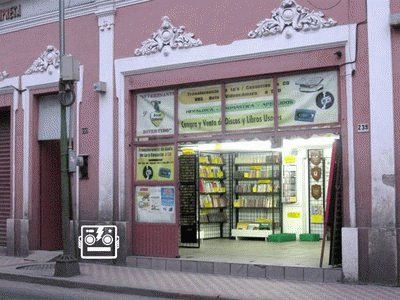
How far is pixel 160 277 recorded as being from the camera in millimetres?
12820

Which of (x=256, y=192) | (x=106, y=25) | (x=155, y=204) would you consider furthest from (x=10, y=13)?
(x=256, y=192)

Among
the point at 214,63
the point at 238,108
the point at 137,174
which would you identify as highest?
the point at 214,63

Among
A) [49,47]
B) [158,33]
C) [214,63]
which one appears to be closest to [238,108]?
[214,63]

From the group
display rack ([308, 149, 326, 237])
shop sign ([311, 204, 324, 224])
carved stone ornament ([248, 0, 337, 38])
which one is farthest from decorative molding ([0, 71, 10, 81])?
shop sign ([311, 204, 324, 224])

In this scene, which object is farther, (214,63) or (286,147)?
(286,147)

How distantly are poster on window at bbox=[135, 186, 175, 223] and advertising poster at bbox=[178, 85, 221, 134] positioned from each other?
1356mm

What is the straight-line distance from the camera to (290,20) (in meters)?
12.7

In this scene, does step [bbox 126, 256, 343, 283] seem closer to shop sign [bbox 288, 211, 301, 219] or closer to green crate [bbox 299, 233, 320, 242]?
green crate [bbox 299, 233, 320, 242]

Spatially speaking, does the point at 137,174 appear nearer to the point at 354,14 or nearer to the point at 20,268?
the point at 20,268

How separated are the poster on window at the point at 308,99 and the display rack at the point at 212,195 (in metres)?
5.23

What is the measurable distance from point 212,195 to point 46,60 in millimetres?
5502

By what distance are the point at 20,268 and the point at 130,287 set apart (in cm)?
370

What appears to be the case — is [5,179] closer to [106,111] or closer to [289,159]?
[106,111]

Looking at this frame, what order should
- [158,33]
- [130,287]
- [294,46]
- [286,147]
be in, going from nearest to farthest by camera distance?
[130,287]
[294,46]
[158,33]
[286,147]
